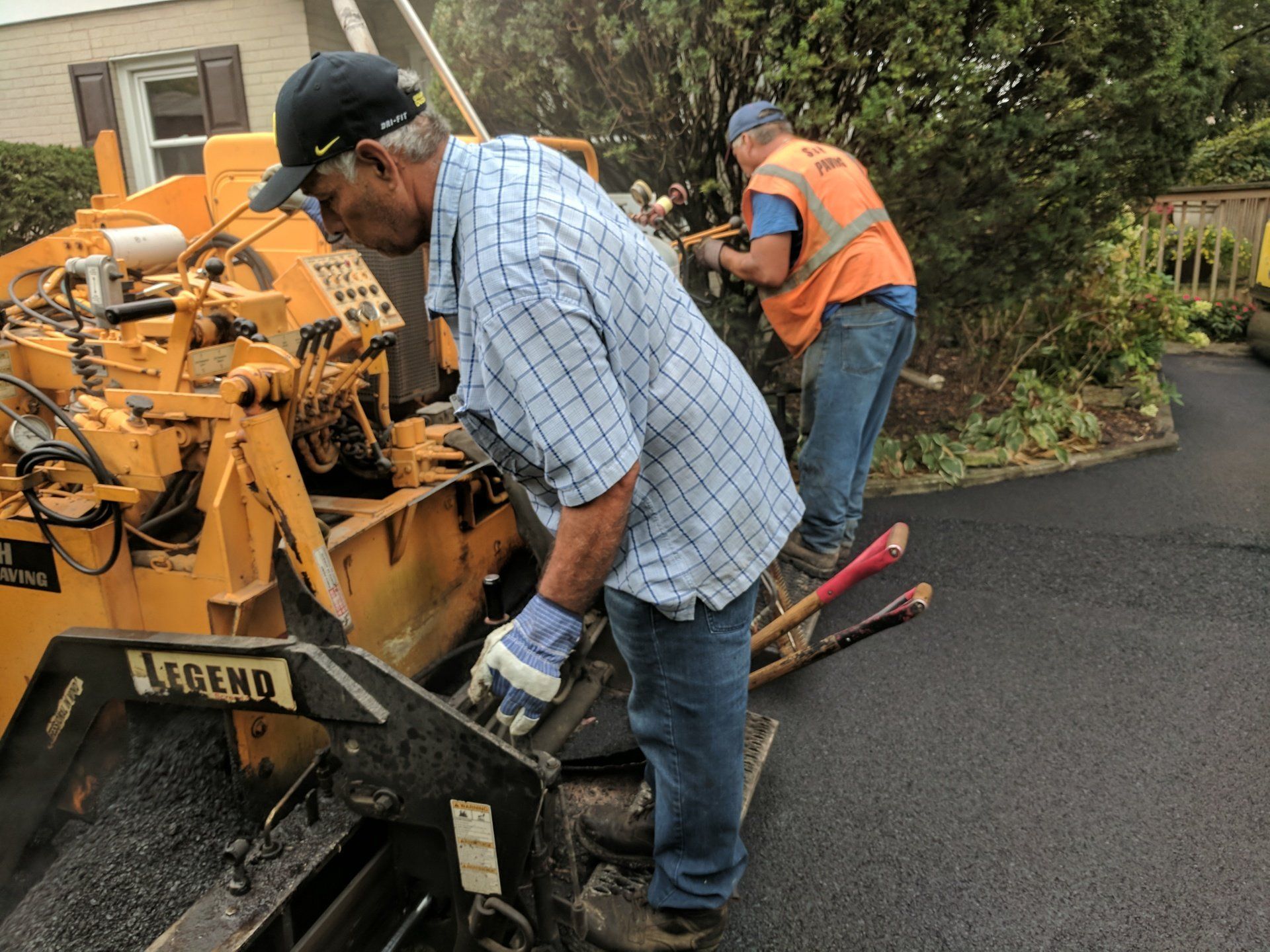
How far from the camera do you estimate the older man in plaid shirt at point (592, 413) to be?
1610 mm

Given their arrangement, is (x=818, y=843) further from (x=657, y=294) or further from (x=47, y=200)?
(x=47, y=200)

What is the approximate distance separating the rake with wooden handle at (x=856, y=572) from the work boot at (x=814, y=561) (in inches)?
59.4

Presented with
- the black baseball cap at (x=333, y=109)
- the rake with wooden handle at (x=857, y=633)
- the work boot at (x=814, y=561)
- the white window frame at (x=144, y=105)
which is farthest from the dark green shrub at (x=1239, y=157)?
the black baseball cap at (x=333, y=109)

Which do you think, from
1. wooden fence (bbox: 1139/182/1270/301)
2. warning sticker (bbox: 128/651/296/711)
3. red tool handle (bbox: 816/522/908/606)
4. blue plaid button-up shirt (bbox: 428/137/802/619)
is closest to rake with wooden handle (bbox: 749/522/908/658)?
red tool handle (bbox: 816/522/908/606)

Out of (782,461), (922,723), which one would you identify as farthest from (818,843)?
(782,461)

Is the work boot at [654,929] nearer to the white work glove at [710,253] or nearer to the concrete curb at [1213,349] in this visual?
the white work glove at [710,253]

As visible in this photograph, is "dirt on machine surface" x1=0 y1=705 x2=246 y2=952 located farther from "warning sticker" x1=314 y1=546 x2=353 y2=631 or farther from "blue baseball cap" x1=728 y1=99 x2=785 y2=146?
"blue baseball cap" x1=728 y1=99 x2=785 y2=146

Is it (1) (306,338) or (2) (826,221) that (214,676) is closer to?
(1) (306,338)

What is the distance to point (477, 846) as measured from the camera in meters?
1.90

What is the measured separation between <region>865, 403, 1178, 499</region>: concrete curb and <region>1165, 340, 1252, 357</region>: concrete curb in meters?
3.61

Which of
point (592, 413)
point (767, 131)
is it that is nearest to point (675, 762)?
point (592, 413)

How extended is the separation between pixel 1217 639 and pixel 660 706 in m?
2.94

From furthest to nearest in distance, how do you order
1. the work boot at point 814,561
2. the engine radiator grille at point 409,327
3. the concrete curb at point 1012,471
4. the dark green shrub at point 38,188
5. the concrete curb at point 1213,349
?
the concrete curb at point 1213,349, the dark green shrub at point 38,188, the concrete curb at point 1012,471, the work boot at point 814,561, the engine radiator grille at point 409,327

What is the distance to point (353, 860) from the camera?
2.21 metres
